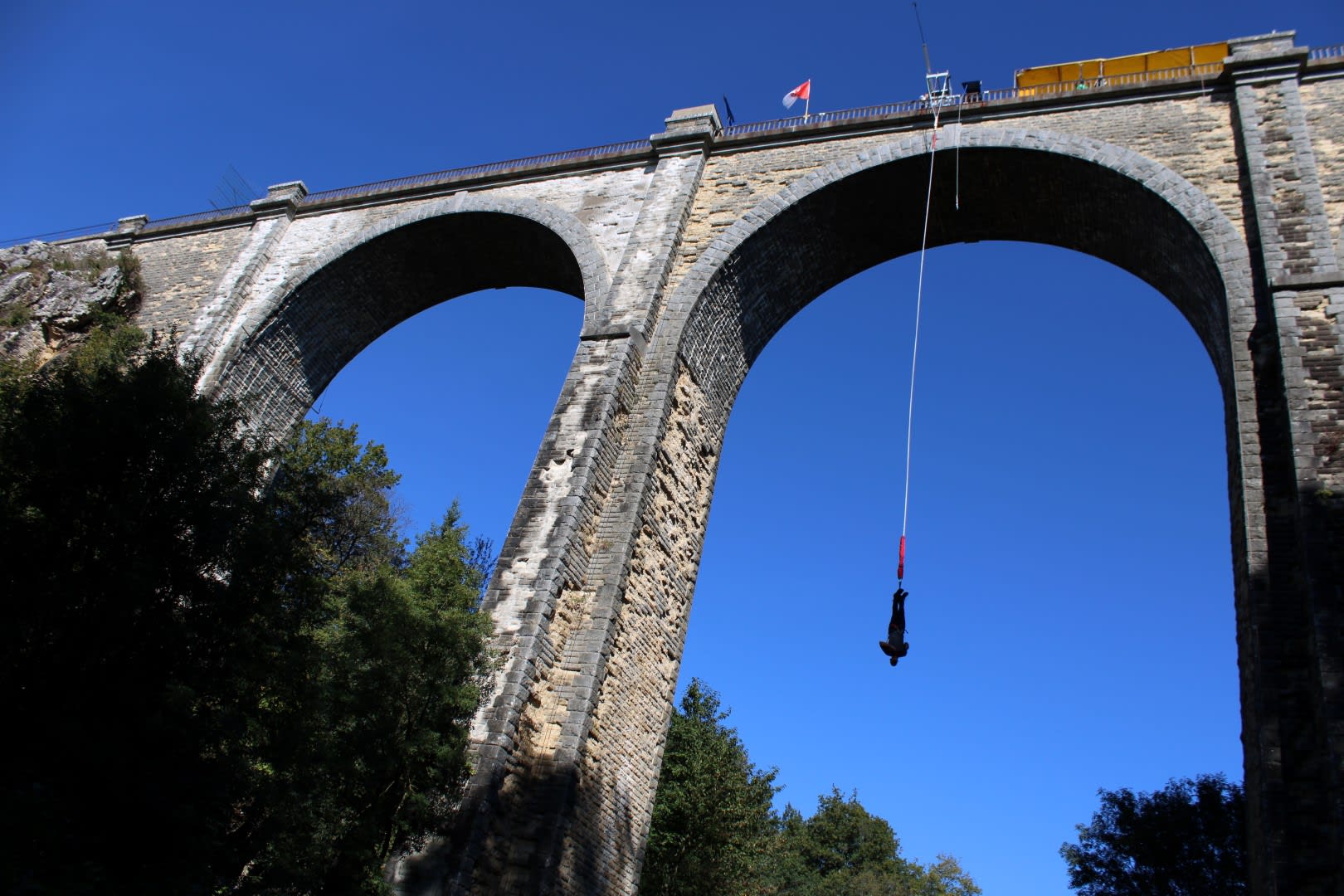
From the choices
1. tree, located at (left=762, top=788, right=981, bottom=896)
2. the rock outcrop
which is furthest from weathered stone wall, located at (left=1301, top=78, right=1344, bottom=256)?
tree, located at (left=762, top=788, right=981, bottom=896)

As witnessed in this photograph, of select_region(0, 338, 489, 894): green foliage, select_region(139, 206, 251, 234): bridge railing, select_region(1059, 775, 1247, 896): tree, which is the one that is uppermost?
select_region(139, 206, 251, 234): bridge railing

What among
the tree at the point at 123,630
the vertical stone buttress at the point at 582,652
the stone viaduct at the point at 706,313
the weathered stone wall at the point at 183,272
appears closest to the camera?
the tree at the point at 123,630

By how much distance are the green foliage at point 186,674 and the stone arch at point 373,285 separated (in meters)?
5.82

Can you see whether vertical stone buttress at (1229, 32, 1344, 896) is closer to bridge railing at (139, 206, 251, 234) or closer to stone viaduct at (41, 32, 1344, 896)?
stone viaduct at (41, 32, 1344, 896)

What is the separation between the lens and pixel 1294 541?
322 inches

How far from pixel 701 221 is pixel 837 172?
1901 mm

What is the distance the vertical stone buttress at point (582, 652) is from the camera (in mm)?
8477

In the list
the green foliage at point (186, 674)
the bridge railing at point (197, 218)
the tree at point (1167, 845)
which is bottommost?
the green foliage at point (186, 674)

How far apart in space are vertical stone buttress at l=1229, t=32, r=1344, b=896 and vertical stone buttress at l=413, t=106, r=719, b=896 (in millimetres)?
5555

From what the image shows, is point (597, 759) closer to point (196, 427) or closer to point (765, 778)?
point (196, 427)

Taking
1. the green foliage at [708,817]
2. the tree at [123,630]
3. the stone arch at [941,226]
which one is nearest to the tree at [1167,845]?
the green foliage at [708,817]

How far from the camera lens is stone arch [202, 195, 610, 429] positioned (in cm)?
Result: 1489

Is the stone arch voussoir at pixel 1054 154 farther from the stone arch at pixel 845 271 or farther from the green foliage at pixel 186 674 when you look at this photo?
the green foliage at pixel 186 674

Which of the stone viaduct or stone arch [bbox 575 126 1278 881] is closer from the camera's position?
the stone viaduct
